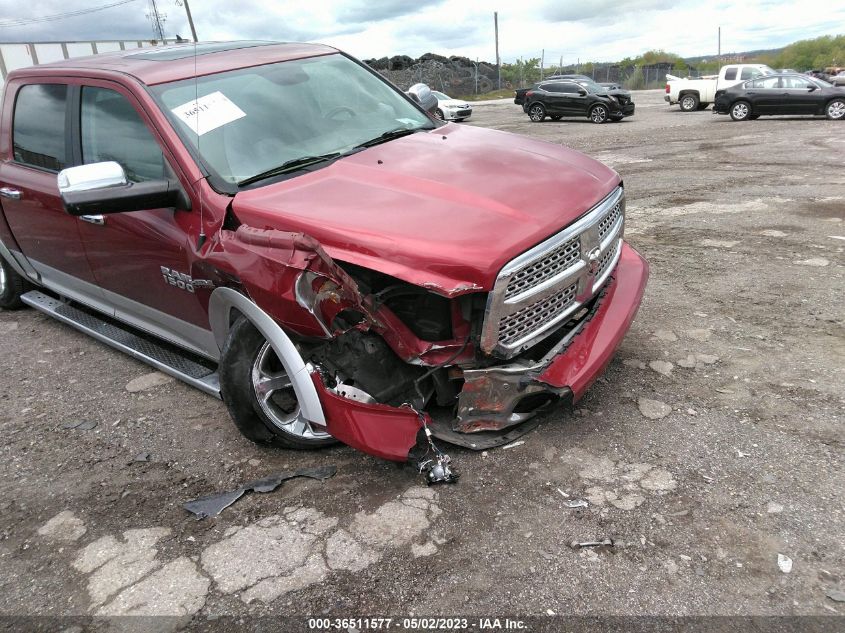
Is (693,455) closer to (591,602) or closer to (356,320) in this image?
(591,602)

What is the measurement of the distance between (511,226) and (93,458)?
8.00 ft

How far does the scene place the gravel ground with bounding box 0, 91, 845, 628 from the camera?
216 centimetres

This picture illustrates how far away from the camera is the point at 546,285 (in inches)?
103

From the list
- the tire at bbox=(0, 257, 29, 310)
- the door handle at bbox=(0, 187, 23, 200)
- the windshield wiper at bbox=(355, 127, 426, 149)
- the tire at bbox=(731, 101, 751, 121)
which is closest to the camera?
the windshield wiper at bbox=(355, 127, 426, 149)

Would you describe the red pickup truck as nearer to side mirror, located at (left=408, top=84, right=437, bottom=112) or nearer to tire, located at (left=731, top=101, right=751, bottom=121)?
side mirror, located at (left=408, top=84, right=437, bottom=112)

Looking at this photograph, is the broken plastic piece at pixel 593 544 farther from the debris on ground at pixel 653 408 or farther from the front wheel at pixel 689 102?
the front wheel at pixel 689 102

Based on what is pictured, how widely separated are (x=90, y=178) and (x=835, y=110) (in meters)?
18.6

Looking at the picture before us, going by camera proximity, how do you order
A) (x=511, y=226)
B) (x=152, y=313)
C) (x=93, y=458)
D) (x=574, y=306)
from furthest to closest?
(x=152, y=313) → (x=93, y=458) → (x=574, y=306) → (x=511, y=226)

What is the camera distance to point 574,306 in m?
2.87

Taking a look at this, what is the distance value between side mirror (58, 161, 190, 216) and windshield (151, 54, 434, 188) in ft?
0.82

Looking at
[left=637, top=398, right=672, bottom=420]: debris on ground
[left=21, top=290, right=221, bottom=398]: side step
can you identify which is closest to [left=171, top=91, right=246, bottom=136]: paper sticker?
[left=21, top=290, right=221, bottom=398]: side step

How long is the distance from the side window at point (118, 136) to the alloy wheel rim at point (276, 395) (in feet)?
3.57

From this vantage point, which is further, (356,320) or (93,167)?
(93,167)

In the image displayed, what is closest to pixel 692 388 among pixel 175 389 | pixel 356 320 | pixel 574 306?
pixel 574 306
